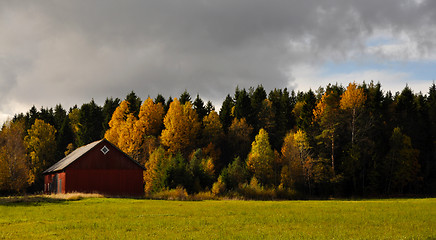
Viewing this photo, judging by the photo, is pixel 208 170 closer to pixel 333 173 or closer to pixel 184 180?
pixel 184 180

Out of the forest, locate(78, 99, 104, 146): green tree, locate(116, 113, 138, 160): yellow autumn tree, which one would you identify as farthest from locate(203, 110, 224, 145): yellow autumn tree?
locate(78, 99, 104, 146): green tree

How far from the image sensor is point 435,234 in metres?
19.9

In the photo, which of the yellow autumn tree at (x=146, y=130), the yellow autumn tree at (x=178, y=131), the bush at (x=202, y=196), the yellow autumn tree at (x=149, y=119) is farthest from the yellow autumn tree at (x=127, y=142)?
the bush at (x=202, y=196)

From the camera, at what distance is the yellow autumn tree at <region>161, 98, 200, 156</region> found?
8419 cm

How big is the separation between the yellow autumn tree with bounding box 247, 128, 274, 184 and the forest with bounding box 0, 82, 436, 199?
175 millimetres

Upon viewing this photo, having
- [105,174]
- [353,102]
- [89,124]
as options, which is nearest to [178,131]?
[105,174]

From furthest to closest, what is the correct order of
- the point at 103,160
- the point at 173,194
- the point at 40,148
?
the point at 40,148 → the point at 103,160 → the point at 173,194

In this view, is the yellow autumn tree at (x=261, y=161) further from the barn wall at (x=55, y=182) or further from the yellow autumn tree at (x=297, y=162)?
the barn wall at (x=55, y=182)

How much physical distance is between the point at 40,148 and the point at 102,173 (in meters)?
42.9

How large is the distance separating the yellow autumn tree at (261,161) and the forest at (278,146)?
18 centimetres

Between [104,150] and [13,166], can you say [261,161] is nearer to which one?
[104,150]

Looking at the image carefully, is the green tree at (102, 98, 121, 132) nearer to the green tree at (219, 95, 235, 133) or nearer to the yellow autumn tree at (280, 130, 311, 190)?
the green tree at (219, 95, 235, 133)

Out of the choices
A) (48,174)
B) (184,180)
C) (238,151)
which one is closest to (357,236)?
(184,180)

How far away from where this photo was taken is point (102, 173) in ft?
207
